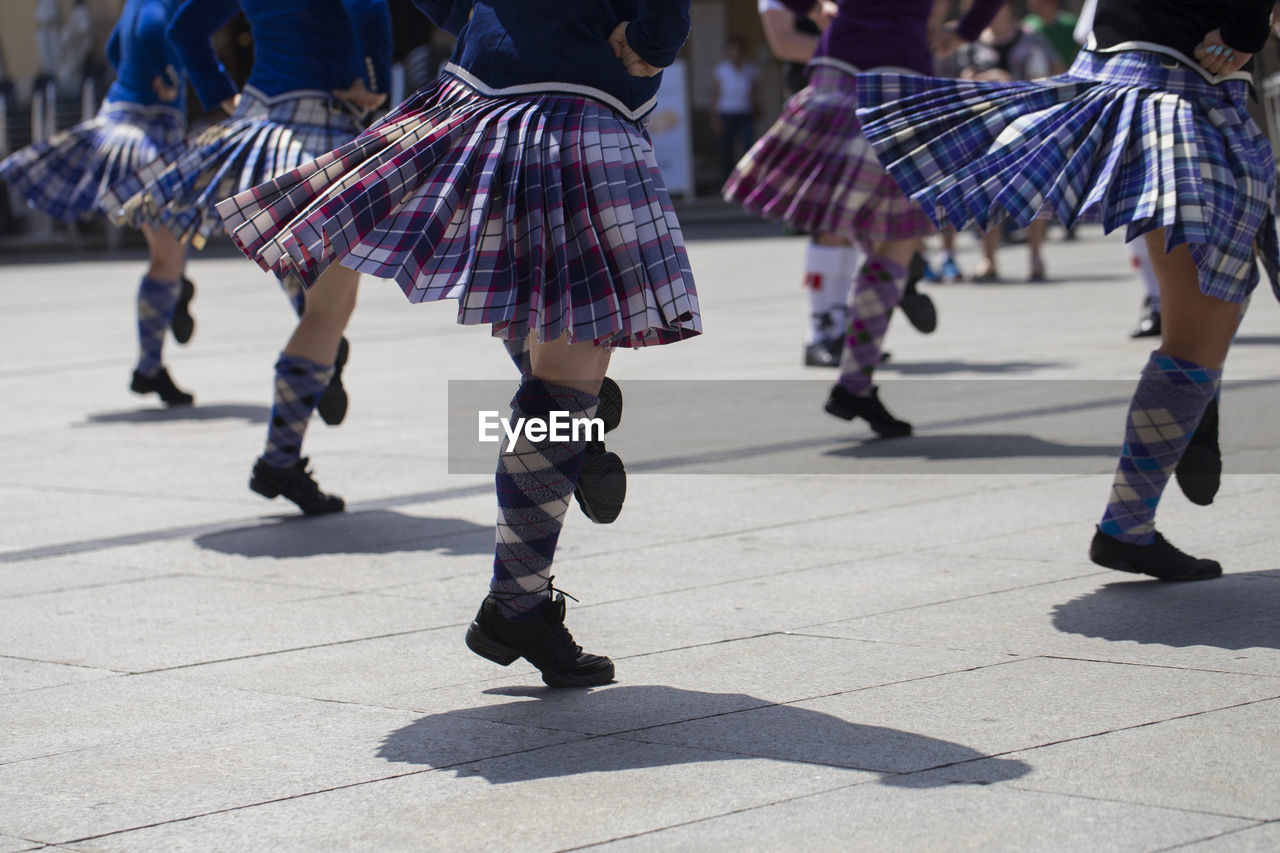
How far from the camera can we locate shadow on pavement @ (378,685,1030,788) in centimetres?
277

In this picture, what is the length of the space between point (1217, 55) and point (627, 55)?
1394mm

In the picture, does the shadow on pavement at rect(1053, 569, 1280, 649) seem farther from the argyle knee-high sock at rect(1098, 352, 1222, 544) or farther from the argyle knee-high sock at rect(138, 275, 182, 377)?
the argyle knee-high sock at rect(138, 275, 182, 377)

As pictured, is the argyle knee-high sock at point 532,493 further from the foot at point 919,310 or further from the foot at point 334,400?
the foot at point 919,310

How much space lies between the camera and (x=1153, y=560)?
3.90 metres

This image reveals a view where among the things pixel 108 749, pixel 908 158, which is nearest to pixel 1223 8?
pixel 908 158

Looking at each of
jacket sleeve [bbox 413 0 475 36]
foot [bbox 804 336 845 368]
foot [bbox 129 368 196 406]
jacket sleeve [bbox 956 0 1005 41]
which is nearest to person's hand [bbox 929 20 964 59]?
jacket sleeve [bbox 956 0 1005 41]

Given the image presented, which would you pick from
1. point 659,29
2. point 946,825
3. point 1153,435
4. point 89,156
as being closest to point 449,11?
point 659,29

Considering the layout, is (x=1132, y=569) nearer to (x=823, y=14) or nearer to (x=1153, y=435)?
(x=1153, y=435)

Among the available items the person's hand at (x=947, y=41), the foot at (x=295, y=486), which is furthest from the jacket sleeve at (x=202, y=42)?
the person's hand at (x=947, y=41)

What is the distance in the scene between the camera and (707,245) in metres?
17.3

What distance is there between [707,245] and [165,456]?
1135 centimetres

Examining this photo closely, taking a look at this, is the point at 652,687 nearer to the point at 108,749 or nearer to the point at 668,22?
the point at 108,749

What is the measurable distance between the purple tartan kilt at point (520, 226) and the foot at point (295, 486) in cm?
193

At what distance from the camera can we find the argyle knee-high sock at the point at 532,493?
317cm
